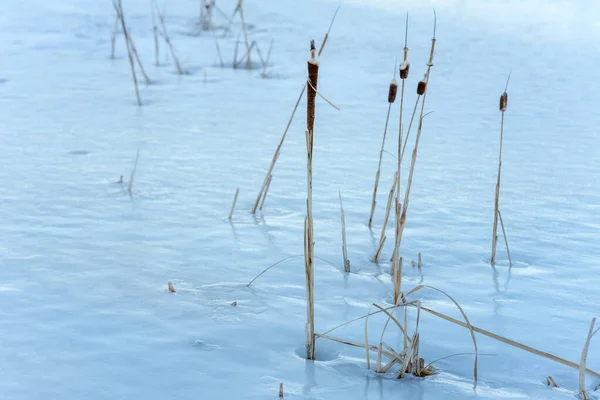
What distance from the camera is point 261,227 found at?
84.3 inches

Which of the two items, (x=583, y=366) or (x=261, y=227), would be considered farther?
(x=261, y=227)

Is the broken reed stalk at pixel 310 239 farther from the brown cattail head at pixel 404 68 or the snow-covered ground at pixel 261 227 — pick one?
the brown cattail head at pixel 404 68

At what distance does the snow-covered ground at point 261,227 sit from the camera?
1.36 metres

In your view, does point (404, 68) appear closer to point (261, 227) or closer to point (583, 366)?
point (583, 366)

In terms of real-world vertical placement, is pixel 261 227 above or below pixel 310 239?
below

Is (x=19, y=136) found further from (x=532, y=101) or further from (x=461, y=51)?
(x=461, y=51)

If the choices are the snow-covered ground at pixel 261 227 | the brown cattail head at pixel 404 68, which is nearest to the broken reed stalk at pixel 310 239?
the snow-covered ground at pixel 261 227

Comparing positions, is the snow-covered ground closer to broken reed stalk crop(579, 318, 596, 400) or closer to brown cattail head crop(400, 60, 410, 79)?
broken reed stalk crop(579, 318, 596, 400)

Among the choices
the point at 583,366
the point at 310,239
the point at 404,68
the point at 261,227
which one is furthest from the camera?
the point at 261,227

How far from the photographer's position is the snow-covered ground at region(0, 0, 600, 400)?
1.36m

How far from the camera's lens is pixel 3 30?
5492 millimetres

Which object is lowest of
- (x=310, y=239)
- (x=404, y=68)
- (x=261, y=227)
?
(x=261, y=227)

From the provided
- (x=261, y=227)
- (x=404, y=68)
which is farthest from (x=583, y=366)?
(x=261, y=227)

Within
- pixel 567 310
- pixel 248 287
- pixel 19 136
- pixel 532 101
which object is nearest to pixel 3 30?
pixel 19 136
